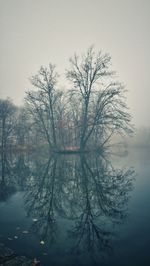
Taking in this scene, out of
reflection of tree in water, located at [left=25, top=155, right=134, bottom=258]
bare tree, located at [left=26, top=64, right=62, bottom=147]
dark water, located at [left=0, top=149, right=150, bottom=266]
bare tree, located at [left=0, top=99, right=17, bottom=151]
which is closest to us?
dark water, located at [left=0, top=149, right=150, bottom=266]

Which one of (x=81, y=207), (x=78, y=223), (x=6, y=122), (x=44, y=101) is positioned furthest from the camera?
(x=6, y=122)

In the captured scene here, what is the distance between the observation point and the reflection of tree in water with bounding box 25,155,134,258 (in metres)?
4.72

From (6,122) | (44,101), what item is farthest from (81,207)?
(6,122)

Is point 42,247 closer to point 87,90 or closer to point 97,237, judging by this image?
point 97,237

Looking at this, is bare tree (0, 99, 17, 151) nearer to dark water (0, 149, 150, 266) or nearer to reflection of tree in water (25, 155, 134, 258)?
reflection of tree in water (25, 155, 134, 258)

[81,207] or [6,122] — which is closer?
[81,207]

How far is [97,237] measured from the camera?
185 inches

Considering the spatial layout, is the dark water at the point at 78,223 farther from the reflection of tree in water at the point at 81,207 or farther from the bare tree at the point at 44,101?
the bare tree at the point at 44,101

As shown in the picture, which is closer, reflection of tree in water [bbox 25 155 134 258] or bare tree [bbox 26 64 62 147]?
reflection of tree in water [bbox 25 155 134 258]

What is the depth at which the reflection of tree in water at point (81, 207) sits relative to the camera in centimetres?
472

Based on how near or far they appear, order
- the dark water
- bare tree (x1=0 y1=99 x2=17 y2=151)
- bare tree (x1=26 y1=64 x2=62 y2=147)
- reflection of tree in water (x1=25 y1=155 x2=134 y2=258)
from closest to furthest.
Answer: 1. the dark water
2. reflection of tree in water (x1=25 y1=155 x2=134 y2=258)
3. bare tree (x1=26 y1=64 x2=62 y2=147)
4. bare tree (x1=0 y1=99 x2=17 y2=151)

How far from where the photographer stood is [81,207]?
6.77 m

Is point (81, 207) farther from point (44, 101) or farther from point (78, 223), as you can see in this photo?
point (44, 101)

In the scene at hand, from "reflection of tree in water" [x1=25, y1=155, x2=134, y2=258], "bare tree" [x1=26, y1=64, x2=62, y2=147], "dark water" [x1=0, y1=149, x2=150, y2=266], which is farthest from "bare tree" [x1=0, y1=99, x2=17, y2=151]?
"dark water" [x1=0, y1=149, x2=150, y2=266]
